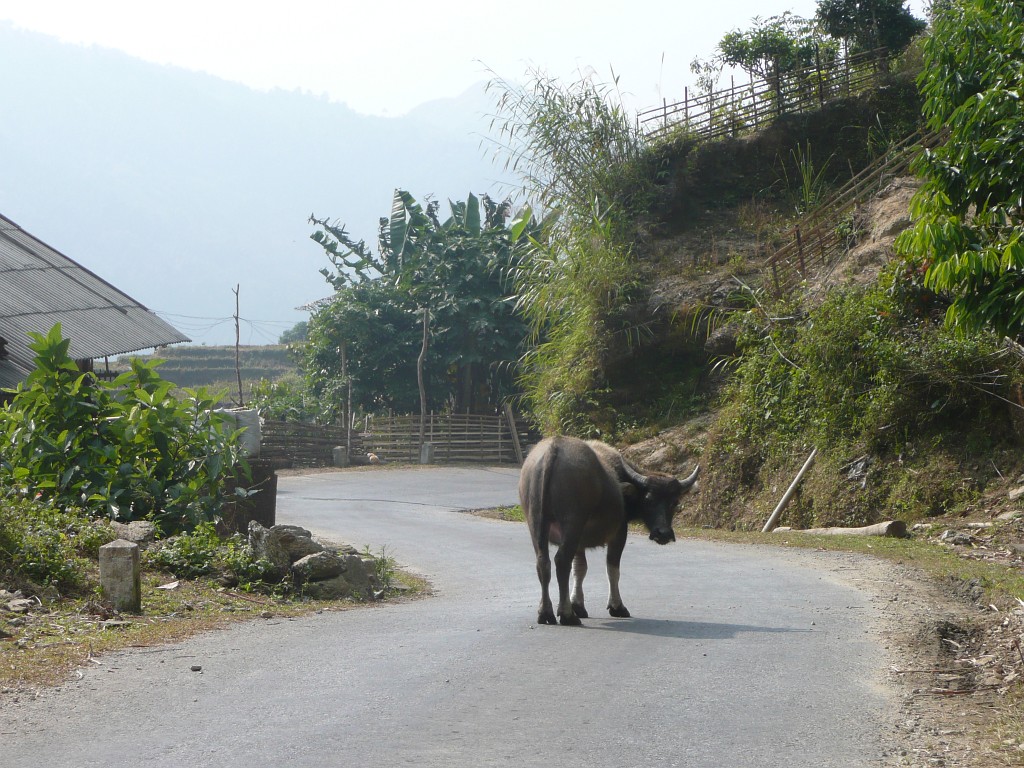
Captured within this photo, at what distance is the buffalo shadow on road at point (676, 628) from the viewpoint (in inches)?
315

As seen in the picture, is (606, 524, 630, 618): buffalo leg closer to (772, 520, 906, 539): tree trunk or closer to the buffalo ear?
the buffalo ear

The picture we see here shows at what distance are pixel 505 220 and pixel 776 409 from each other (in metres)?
26.5

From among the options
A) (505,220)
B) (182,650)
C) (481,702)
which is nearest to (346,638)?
(182,650)

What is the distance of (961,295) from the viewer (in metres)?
9.70

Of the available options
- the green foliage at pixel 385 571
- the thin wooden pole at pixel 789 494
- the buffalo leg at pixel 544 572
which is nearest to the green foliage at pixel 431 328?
the thin wooden pole at pixel 789 494

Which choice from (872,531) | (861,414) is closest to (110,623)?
(872,531)

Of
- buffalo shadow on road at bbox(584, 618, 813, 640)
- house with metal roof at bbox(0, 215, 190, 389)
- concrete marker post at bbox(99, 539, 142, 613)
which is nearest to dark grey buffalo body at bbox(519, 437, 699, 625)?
buffalo shadow on road at bbox(584, 618, 813, 640)

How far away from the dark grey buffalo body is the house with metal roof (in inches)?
534

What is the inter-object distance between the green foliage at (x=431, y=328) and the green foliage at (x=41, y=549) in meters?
27.7

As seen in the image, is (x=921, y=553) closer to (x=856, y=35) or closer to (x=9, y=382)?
(x=9, y=382)

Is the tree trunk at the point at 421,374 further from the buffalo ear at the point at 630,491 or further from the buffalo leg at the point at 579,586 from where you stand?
the buffalo leg at the point at 579,586

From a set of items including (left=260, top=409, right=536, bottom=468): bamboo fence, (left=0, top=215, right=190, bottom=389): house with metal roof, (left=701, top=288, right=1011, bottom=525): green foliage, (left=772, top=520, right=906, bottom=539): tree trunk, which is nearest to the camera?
(left=772, top=520, right=906, bottom=539): tree trunk

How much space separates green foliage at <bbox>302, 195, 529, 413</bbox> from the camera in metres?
38.8

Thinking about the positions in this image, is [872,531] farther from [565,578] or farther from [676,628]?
[565,578]
